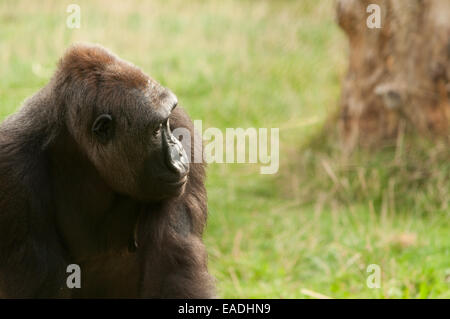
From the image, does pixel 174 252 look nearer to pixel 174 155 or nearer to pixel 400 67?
pixel 174 155

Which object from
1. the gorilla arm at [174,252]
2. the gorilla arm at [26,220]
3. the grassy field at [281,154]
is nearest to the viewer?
the gorilla arm at [26,220]

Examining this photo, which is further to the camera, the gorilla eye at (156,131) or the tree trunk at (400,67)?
the tree trunk at (400,67)

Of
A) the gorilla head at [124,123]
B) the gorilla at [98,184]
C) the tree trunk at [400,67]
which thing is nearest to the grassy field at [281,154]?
the tree trunk at [400,67]

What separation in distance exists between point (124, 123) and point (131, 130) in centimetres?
5

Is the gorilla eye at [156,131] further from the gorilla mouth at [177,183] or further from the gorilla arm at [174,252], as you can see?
the gorilla arm at [174,252]

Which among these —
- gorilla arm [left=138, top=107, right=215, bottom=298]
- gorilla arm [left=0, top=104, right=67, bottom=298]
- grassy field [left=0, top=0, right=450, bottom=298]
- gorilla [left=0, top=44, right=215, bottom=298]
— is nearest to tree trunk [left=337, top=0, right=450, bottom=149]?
grassy field [left=0, top=0, right=450, bottom=298]

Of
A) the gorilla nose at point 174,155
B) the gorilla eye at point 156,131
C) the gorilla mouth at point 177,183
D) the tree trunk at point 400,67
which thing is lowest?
the gorilla mouth at point 177,183

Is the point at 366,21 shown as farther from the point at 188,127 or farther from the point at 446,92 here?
the point at 188,127

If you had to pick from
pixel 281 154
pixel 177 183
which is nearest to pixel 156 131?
pixel 177 183

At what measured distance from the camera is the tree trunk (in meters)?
7.96

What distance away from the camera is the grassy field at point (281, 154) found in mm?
6664

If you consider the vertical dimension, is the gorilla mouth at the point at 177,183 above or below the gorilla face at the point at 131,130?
below

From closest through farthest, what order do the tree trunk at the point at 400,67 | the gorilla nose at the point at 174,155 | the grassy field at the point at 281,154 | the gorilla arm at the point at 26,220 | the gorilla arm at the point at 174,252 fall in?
1. the gorilla nose at the point at 174,155
2. the gorilla arm at the point at 26,220
3. the gorilla arm at the point at 174,252
4. the grassy field at the point at 281,154
5. the tree trunk at the point at 400,67

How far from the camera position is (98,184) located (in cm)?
454
